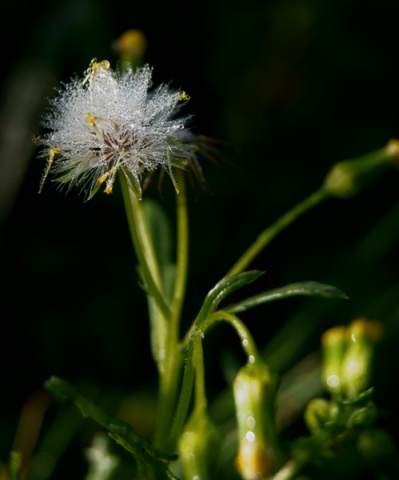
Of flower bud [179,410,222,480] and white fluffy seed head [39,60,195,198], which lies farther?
white fluffy seed head [39,60,195,198]

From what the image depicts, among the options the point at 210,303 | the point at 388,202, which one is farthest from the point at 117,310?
the point at 210,303

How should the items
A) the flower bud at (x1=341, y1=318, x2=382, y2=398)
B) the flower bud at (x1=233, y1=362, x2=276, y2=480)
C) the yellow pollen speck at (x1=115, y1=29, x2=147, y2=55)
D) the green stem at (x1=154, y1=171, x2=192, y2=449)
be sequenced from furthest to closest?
1. the yellow pollen speck at (x1=115, y1=29, x2=147, y2=55)
2. the flower bud at (x1=341, y1=318, x2=382, y2=398)
3. the green stem at (x1=154, y1=171, x2=192, y2=449)
4. the flower bud at (x1=233, y1=362, x2=276, y2=480)

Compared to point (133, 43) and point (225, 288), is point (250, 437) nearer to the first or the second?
point (225, 288)

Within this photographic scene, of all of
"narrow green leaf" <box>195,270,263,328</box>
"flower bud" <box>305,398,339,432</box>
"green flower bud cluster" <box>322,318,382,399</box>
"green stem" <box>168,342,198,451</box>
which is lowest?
"flower bud" <box>305,398,339,432</box>

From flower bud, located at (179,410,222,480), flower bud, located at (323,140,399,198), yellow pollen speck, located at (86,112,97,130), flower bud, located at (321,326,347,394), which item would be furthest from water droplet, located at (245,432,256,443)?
flower bud, located at (323,140,399,198)

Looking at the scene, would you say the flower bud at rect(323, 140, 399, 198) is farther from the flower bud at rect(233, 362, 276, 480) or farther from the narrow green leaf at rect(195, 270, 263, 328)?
the flower bud at rect(233, 362, 276, 480)

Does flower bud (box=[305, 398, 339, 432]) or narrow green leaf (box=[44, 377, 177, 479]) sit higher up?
narrow green leaf (box=[44, 377, 177, 479])

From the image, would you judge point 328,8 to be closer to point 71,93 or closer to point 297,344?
point 297,344
